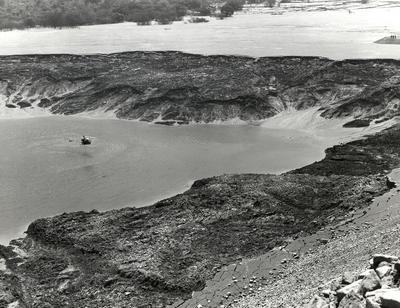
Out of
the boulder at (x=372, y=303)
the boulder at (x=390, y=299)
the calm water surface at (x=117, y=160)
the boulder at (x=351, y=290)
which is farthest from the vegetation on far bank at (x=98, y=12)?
the boulder at (x=390, y=299)

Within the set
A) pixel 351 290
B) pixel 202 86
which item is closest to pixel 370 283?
pixel 351 290

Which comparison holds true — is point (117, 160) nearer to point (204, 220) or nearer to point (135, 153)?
point (135, 153)

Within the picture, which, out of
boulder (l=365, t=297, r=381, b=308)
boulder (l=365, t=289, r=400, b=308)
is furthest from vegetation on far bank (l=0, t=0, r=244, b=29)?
boulder (l=365, t=297, r=381, b=308)

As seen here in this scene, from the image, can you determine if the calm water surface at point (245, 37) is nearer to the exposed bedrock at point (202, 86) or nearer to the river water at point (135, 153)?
the river water at point (135, 153)

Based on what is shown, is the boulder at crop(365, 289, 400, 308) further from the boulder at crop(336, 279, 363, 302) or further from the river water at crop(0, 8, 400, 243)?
the river water at crop(0, 8, 400, 243)

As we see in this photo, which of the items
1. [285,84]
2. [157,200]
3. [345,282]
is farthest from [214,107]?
[345,282]

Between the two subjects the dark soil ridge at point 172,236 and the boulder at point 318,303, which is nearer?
the boulder at point 318,303

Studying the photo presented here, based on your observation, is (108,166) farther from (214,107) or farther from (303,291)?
(303,291)
